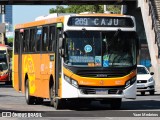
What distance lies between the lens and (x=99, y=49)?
22.3 meters

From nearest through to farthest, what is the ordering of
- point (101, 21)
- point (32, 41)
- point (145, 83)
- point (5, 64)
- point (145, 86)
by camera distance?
point (101, 21), point (32, 41), point (145, 86), point (145, 83), point (5, 64)

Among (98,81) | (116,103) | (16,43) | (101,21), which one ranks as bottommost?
(116,103)

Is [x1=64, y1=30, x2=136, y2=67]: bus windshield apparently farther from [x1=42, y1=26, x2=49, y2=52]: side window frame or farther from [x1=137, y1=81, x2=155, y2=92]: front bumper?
[x1=137, y1=81, x2=155, y2=92]: front bumper

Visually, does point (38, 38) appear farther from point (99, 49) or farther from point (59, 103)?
point (99, 49)

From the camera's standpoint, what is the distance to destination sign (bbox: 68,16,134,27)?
22.6 metres

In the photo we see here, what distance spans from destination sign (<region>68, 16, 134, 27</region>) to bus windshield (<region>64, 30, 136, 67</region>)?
271 mm

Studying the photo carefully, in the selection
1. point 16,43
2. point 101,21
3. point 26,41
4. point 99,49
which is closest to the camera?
point 99,49

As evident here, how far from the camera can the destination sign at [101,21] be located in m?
22.6

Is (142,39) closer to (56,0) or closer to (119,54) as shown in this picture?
(56,0)

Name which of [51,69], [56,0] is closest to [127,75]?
[51,69]

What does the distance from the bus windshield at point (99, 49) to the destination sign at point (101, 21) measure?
27cm

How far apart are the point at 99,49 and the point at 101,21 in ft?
3.24

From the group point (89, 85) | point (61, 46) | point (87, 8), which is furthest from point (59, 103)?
point (87, 8)

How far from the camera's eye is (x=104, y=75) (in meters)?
22.2
